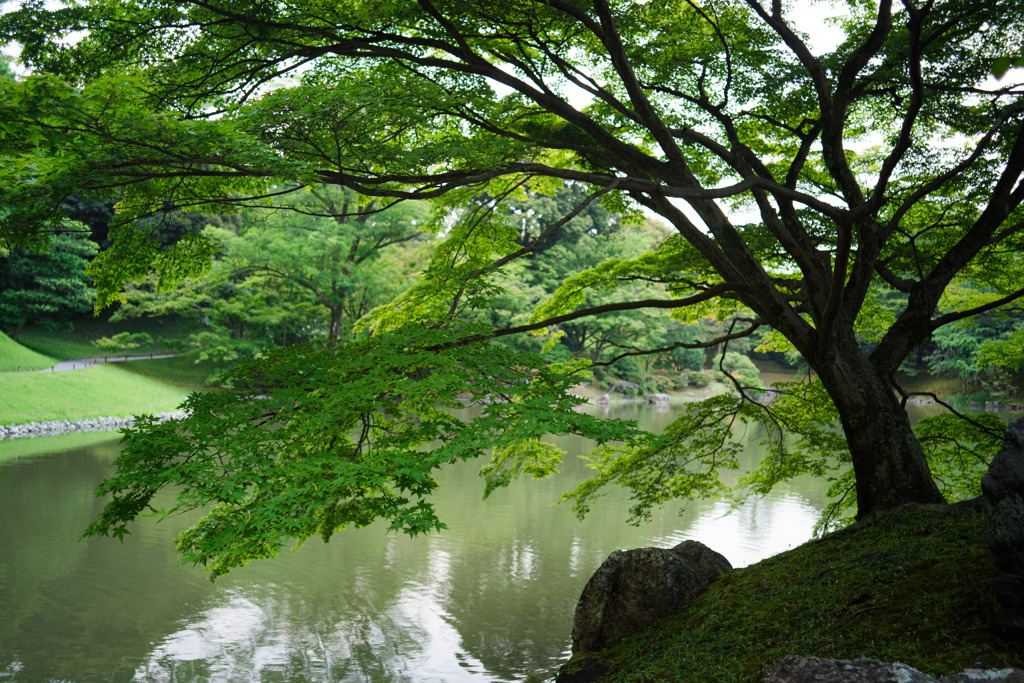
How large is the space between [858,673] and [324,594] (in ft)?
17.1

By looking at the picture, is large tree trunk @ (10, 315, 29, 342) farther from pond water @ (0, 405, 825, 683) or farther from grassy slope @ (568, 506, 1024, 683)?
grassy slope @ (568, 506, 1024, 683)

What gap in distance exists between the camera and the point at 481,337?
421 cm

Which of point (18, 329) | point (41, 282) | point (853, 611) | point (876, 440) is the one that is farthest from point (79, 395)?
point (853, 611)

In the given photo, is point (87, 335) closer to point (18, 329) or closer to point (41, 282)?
point (18, 329)

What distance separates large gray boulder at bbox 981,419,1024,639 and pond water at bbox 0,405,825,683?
3.32 meters

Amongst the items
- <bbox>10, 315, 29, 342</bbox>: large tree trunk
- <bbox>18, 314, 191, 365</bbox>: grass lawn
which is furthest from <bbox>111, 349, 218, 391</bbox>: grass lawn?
<bbox>10, 315, 29, 342</bbox>: large tree trunk

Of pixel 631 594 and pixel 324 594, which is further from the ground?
pixel 631 594

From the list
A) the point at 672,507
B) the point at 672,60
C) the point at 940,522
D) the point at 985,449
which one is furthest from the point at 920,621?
the point at 672,507

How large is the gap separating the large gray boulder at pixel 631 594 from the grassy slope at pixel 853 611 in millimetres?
141

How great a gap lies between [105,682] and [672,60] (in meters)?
6.17

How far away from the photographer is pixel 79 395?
53.1 feet

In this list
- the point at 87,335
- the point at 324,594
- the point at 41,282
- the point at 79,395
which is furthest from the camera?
the point at 87,335

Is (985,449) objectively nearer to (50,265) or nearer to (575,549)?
(575,549)

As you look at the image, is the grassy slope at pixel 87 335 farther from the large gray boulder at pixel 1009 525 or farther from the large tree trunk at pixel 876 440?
the large gray boulder at pixel 1009 525
